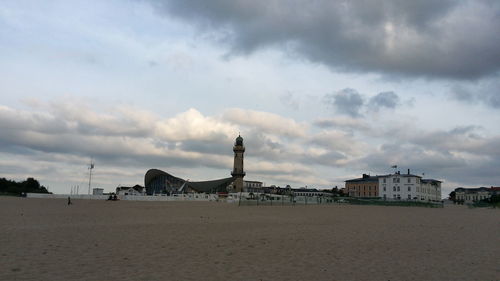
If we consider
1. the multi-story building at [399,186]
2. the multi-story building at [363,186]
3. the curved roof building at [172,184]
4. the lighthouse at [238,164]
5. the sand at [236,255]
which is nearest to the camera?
the sand at [236,255]

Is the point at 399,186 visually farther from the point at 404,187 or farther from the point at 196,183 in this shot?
the point at 196,183

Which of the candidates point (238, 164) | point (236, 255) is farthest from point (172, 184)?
point (236, 255)

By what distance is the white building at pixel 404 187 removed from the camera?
5069 inches

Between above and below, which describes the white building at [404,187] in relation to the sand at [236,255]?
above

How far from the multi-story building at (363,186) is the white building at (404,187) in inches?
461

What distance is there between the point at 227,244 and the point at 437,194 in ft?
492

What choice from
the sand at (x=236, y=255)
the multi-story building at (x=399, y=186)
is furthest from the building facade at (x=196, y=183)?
the sand at (x=236, y=255)

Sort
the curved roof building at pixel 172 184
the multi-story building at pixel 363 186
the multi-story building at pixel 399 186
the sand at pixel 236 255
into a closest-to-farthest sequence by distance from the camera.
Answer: the sand at pixel 236 255 → the multi-story building at pixel 399 186 → the curved roof building at pixel 172 184 → the multi-story building at pixel 363 186

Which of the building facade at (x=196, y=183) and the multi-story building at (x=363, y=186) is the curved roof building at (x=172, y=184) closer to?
the building facade at (x=196, y=183)

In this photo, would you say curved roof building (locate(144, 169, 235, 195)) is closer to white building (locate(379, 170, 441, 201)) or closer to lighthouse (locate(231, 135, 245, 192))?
lighthouse (locate(231, 135, 245, 192))

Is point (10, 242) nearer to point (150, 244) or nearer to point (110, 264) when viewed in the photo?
point (150, 244)

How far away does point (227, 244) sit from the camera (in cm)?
1777

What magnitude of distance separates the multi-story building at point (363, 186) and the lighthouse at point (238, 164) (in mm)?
45496

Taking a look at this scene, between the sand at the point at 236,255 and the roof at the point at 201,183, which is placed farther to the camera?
the roof at the point at 201,183
